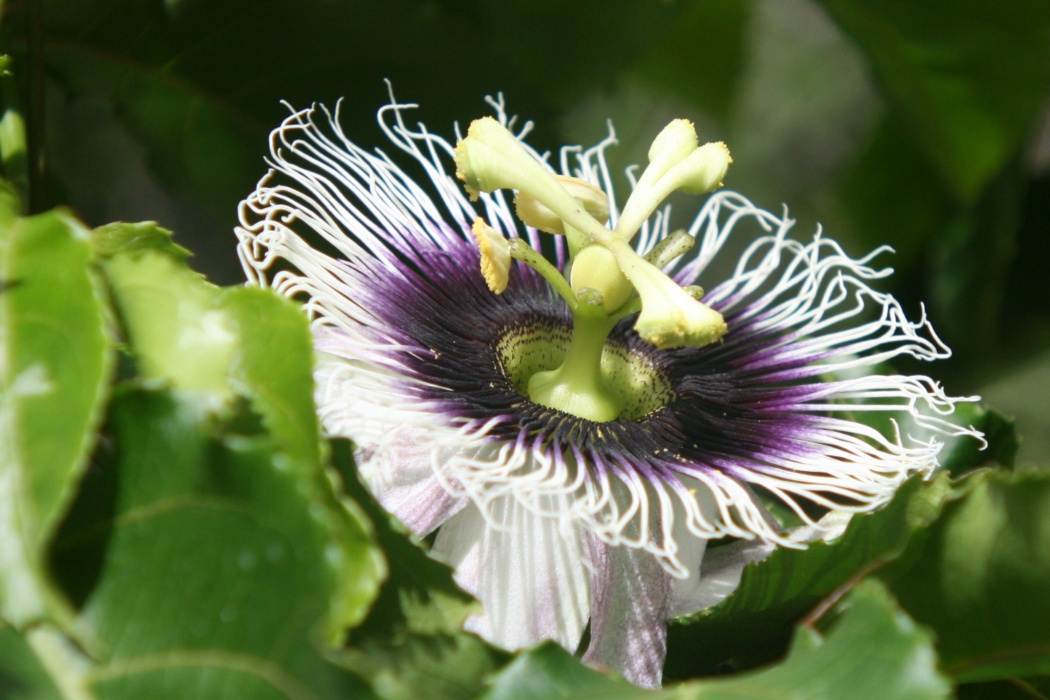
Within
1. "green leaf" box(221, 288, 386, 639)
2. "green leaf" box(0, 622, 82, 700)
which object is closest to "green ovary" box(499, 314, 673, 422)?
"green leaf" box(221, 288, 386, 639)

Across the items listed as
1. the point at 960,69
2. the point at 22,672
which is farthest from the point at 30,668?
the point at 960,69

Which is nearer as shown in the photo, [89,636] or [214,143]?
[89,636]

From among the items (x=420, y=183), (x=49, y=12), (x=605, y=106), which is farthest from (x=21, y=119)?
(x=605, y=106)

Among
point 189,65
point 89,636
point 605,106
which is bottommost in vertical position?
point 89,636

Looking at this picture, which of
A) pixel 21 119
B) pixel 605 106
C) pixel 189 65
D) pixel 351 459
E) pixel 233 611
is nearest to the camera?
pixel 233 611

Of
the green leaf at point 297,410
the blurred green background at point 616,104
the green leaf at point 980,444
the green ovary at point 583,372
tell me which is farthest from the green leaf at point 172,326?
the green leaf at point 980,444

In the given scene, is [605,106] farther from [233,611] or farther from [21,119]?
[233,611]
